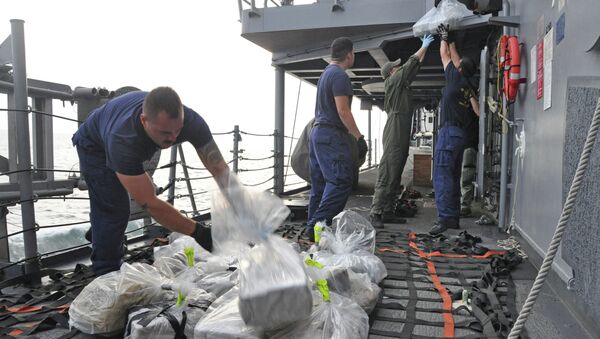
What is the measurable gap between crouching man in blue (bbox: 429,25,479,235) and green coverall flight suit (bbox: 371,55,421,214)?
412 millimetres

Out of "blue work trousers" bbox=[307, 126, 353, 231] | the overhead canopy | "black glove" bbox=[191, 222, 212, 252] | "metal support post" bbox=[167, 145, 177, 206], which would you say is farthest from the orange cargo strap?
the overhead canopy

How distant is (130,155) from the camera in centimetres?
215

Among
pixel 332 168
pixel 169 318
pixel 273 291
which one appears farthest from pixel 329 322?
pixel 332 168

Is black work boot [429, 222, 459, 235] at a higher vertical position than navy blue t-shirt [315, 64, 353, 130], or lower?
lower

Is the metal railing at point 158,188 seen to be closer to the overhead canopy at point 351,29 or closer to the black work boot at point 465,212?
the overhead canopy at point 351,29

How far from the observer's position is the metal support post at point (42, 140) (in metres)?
4.07

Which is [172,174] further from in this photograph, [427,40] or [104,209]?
[427,40]

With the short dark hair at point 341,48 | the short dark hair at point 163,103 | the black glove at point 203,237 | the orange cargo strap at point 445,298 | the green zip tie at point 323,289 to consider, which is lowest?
the orange cargo strap at point 445,298

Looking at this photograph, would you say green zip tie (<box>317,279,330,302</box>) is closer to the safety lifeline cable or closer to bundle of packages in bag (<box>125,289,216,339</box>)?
bundle of packages in bag (<box>125,289,216,339</box>)

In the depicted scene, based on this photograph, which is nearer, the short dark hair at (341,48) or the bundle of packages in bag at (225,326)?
the bundle of packages in bag at (225,326)

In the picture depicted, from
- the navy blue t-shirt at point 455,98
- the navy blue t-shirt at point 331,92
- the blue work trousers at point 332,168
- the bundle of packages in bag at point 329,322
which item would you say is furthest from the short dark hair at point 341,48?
the bundle of packages in bag at point 329,322

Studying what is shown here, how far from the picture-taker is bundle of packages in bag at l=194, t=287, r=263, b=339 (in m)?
1.68

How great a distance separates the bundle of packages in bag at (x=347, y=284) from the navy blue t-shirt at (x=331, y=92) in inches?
70.7

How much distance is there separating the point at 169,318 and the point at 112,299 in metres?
0.35
